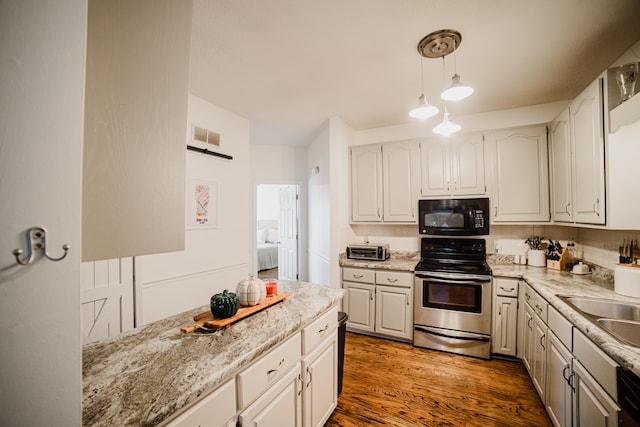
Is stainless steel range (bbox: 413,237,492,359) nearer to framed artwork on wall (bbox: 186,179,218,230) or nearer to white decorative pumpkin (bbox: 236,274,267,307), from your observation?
white decorative pumpkin (bbox: 236,274,267,307)

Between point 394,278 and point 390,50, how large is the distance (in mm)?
2289

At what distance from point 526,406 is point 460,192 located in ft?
6.68

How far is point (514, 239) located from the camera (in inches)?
121

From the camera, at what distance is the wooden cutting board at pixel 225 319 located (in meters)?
1.20

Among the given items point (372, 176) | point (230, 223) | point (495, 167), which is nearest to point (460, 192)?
point (495, 167)

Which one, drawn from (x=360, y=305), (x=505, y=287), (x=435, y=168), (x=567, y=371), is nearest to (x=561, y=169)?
(x=435, y=168)

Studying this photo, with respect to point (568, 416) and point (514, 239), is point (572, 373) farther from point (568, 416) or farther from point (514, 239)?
point (514, 239)

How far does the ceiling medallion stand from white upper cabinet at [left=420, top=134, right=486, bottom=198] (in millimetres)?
1354

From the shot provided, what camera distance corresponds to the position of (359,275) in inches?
126

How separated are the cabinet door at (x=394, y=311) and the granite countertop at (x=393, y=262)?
0.82 ft

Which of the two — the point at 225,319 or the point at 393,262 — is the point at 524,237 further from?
the point at 225,319

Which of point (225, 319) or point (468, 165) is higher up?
point (468, 165)

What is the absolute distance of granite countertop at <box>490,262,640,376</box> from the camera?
3.53 feet

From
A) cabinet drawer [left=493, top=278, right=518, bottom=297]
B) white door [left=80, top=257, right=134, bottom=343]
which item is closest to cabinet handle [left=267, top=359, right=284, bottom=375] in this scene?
white door [left=80, top=257, right=134, bottom=343]
